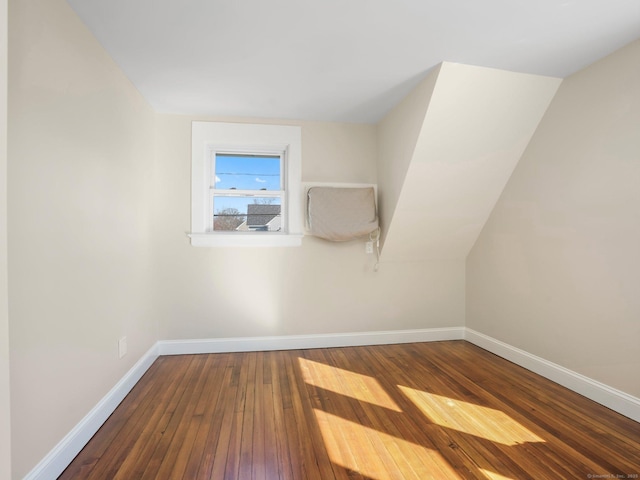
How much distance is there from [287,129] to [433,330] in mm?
2516

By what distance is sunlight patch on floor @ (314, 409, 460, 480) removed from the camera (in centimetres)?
144

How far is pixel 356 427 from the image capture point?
178cm

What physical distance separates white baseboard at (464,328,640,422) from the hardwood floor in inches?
2.4

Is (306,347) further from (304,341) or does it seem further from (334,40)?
(334,40)

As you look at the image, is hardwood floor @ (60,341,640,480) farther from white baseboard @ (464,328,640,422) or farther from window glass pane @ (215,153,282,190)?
window glass pane @ (215,153,282,190)

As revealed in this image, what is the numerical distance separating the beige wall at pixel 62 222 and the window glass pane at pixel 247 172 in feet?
2.96

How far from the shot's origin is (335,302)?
3113 millimetres

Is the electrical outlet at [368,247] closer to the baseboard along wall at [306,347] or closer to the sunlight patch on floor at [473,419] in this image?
the baseboard along wall at [306,347]

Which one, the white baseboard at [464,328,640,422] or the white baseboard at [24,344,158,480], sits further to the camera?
the white baseboard at [464,328,640,422]

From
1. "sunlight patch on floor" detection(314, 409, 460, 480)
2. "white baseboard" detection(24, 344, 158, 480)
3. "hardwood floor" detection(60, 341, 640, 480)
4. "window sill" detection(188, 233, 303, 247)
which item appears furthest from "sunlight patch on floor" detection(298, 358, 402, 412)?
"white baseboard" detection(24, 344, 158, 480)

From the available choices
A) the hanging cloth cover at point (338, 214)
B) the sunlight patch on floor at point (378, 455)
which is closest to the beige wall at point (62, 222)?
the sunlight patch on floor at point (378, 455)

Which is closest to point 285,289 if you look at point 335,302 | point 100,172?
point 335,302

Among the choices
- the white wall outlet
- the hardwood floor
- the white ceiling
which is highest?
the white ceiling

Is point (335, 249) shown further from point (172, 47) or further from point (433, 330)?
point (172, 47)
